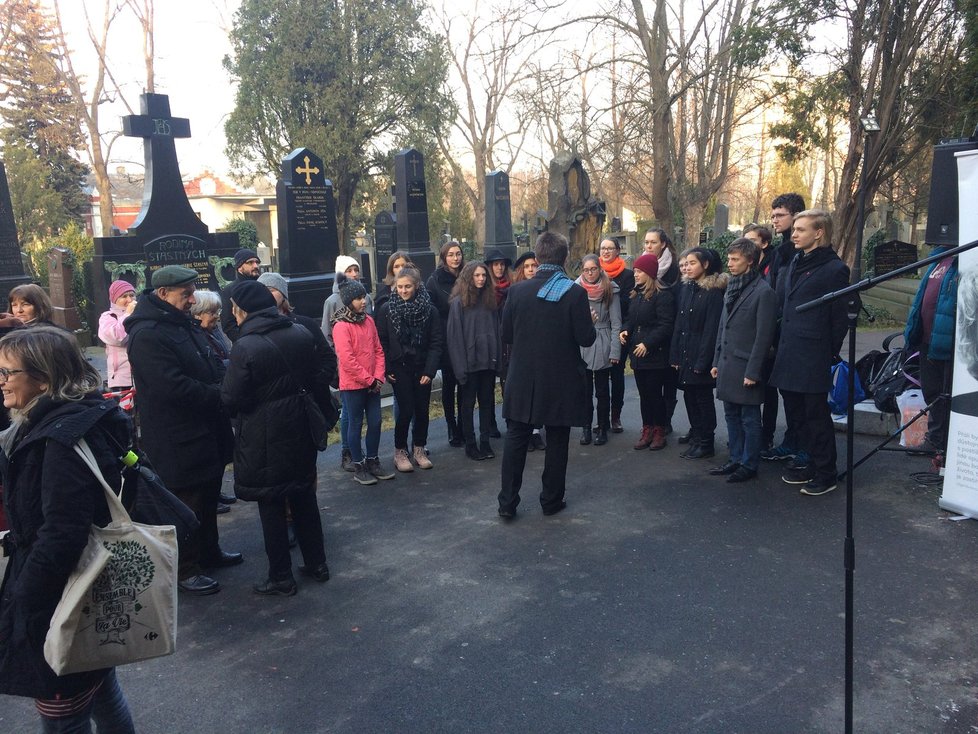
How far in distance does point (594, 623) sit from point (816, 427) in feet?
8.20

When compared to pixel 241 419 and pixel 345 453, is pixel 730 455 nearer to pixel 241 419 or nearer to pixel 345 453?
pixel 345 453

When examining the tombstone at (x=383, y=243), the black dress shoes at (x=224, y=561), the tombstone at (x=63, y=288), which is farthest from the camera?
the tombstone at (x=383, y=243)

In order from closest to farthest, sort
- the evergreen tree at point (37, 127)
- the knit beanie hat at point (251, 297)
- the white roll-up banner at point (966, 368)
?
1. the knit beanie hat at point (251, 297)
2. the white roll-up banner at point (966, 368)
3. the evergreen tree at point (37, 127)

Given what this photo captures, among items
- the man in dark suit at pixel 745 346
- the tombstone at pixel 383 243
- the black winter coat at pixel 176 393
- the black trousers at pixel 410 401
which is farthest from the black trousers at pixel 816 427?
the tombstone at pixel 383 243

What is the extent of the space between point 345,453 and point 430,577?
231 centimetres

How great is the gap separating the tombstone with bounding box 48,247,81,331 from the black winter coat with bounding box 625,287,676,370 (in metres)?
10.9

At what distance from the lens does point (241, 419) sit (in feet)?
13.2

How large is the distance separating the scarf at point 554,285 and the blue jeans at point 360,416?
1.81 metres

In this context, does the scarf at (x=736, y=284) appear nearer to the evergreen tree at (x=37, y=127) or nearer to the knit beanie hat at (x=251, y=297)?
the knit beanie hat at (x=251, y=297)

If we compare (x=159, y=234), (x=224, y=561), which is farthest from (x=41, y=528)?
(x=159, y=234)

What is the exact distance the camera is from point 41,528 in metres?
2.23

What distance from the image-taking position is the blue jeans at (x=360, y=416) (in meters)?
5.98

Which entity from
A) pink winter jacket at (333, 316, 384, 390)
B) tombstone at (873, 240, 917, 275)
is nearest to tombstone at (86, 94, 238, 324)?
pink winter jacket at (333, 316, 384, 390)

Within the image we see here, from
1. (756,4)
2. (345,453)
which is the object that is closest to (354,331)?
(345,453)
